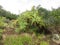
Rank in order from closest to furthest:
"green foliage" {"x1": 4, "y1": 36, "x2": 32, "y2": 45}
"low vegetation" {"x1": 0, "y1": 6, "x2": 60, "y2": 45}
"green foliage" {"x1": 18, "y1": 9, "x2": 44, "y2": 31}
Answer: "green foliage" {"x1": 4, "y1": 36, "x2": 32, "y2": 45}
"low vegetation" {"x1": 0, "y1": 6, "x2": 60, "y2": 45}
"green foliage" {"x1": 18, "y1": 9, "x2": 44, "y2": 31}

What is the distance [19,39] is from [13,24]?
2755mm

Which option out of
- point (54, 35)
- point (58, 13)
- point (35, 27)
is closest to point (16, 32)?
point (35, 27)

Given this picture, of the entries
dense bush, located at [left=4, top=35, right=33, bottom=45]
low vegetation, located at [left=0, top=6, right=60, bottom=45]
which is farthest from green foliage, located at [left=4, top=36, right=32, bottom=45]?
low vegetation, located at [left=0, top=6, right=60, bottom=45]

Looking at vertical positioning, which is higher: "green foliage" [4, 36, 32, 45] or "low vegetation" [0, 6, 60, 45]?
"low vegetation" [0, 6, 60, 45]

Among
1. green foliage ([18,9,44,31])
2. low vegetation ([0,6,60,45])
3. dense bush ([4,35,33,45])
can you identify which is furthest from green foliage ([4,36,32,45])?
green foliage ([18,9,44,31])

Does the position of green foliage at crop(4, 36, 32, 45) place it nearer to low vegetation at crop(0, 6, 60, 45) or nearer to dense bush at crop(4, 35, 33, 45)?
dense bush at crop(4, 35, 33, 45)

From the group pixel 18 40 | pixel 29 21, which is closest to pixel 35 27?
pixel 29 21

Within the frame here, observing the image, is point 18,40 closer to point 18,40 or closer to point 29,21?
point 18,40

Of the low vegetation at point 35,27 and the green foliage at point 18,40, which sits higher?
the low vegetation at point 35,27

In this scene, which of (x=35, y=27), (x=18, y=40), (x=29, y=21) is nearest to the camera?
(x=18, y=40)

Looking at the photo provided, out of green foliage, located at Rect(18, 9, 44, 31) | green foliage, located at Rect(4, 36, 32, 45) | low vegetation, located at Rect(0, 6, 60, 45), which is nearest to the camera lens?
green foliage, located at Rect(4, 36, 32, 45)

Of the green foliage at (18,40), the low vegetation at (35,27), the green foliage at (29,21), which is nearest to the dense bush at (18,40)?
the green foliage at (18,40)

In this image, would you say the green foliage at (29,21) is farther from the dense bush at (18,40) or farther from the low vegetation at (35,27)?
the dense bush at (18,40)

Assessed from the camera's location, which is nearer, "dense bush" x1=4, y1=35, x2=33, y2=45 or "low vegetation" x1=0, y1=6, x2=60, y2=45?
"dense bush" x1=4, y1=35, x2=33, y2=45
